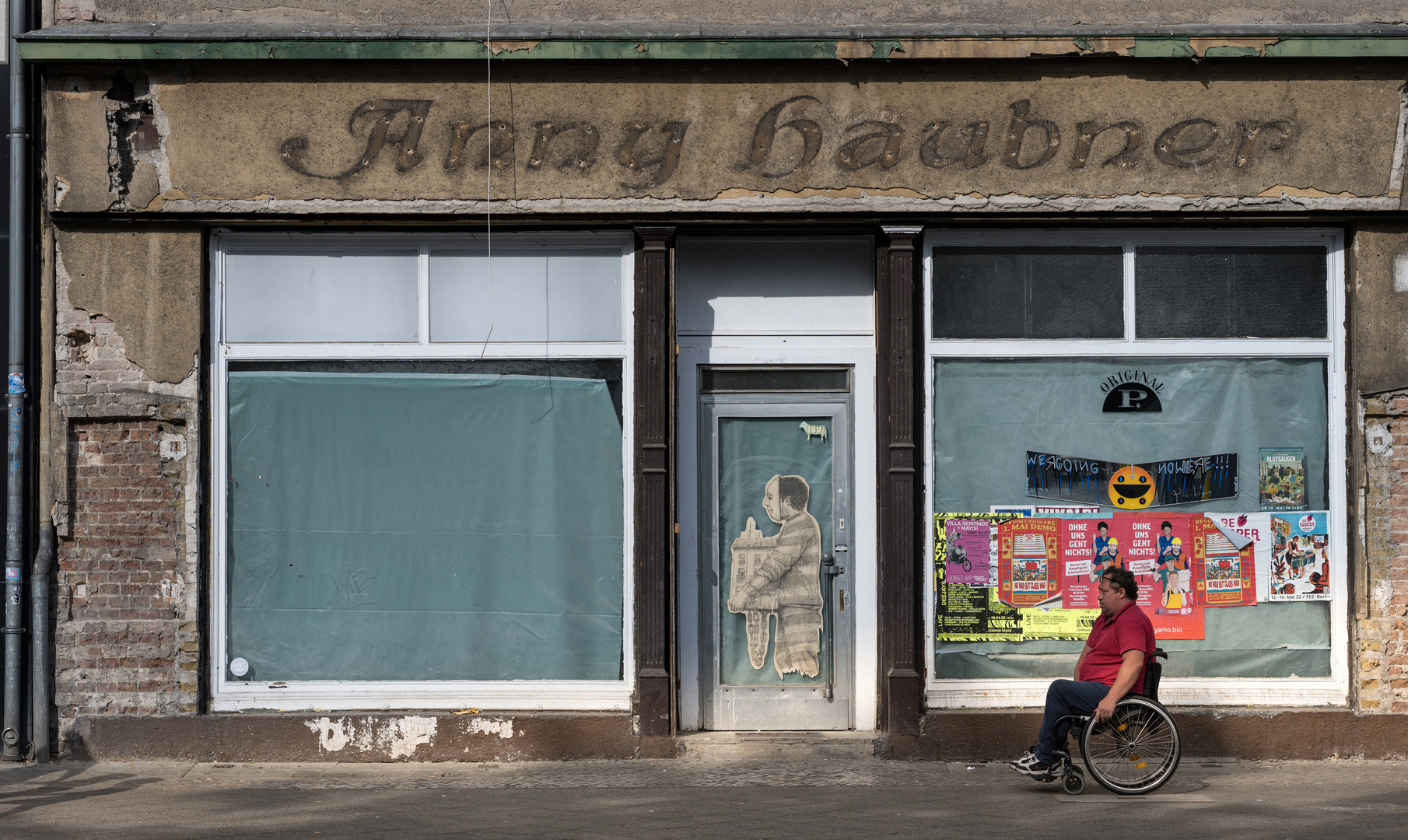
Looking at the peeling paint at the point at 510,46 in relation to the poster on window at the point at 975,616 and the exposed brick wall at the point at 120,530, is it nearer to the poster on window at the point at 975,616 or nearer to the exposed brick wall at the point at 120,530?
the exposed brick wall at the point at 120,530

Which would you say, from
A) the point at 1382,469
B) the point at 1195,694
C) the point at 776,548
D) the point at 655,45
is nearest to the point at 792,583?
the point at 776,548

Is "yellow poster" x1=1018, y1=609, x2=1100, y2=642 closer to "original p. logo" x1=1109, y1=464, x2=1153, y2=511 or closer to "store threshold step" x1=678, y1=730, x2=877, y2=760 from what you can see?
"original p. logo" x1=1109, y1=464, x2=1153, y2=511

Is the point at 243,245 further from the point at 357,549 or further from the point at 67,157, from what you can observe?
the point at 357,549

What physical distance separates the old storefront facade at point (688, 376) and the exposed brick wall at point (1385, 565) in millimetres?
23

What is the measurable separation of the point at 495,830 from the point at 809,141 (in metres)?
4.34

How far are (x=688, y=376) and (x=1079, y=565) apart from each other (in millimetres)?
2743

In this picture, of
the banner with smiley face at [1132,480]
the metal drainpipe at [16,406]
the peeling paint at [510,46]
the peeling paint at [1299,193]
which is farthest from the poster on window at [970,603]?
the metal drainpipe at [16,406]

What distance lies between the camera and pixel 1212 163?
743 cm

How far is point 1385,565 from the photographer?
7445 mm

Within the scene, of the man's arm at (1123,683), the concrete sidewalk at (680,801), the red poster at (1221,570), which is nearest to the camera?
the concrete sidewalk at (680,801)

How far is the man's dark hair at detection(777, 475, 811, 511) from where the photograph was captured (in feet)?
25.8

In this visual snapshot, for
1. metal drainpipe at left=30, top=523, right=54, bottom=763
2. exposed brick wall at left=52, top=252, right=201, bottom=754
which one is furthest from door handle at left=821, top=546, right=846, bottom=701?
metal drainpipe at left=30, top=523, right=54, bottom=763

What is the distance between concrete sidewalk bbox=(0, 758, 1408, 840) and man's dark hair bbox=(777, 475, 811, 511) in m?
1.60

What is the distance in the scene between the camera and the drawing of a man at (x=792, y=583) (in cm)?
782
